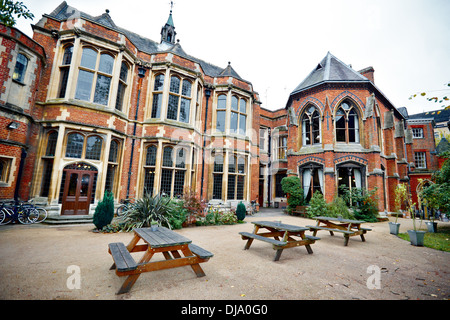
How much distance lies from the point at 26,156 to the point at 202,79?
9.90 m

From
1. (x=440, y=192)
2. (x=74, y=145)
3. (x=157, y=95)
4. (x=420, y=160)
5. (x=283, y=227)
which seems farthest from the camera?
(x=420, y=160)

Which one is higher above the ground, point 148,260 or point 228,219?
point 148,260

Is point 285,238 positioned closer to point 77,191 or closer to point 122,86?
point 77,191

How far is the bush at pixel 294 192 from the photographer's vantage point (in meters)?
13.6

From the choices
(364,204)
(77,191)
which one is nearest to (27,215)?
(77,191)

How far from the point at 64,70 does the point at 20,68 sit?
Result: 5.20 ft

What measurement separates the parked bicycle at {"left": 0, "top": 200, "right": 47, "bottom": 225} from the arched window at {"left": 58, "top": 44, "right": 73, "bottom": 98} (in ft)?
16.9

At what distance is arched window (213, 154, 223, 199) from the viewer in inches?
509

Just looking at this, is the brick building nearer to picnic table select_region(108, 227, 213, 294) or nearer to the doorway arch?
the doorway arch

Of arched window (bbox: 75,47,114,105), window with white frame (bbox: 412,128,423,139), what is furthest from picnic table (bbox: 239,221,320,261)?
window with white frame (bbox: 412,128,423,139)

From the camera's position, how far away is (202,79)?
1286 centimetres

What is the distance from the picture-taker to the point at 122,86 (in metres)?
10.8

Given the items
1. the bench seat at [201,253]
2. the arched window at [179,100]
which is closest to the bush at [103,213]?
the bench seat at [201,253]
